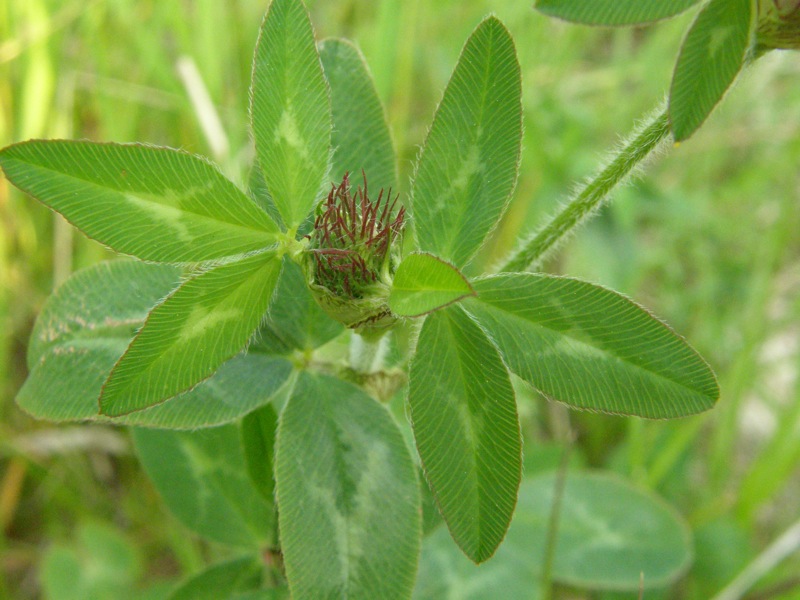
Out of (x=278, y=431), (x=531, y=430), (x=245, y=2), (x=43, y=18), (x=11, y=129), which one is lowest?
(x=531, y=430)

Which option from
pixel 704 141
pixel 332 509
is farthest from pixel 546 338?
pixel 704 141

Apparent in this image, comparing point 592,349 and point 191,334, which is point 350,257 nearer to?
point 191,334

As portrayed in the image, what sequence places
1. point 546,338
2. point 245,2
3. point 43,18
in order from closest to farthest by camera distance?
1. point 546,338
2. point 43,18
3. point 245,2

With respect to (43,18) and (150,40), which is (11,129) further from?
(150,40)

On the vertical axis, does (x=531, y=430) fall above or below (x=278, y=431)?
below

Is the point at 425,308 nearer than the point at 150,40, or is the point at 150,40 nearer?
the point at 425,308

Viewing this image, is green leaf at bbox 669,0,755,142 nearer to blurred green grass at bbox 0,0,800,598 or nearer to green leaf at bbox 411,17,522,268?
green leaf at bbox 411,17,522,268
